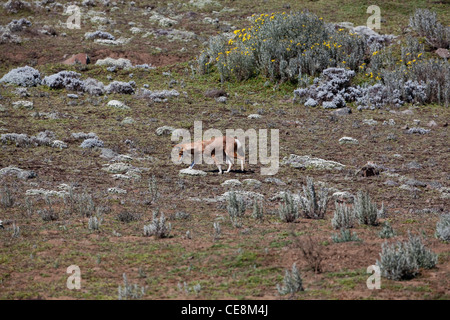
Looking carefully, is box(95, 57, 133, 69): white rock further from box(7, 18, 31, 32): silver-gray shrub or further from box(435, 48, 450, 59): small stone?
box(435, 48, 450, 59): small stone

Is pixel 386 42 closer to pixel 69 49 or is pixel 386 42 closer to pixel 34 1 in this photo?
pixel 69 49

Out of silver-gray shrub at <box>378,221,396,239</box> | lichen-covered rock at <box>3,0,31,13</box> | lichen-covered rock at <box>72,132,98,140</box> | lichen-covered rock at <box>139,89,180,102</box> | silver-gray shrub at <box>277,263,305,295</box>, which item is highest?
lichen-covered rock at <box>3,0,31,13</box>

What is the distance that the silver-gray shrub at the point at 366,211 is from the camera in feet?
34.6

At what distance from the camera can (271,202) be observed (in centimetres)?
1348

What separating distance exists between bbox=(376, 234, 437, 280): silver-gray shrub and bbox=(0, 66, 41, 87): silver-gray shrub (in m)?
21.8

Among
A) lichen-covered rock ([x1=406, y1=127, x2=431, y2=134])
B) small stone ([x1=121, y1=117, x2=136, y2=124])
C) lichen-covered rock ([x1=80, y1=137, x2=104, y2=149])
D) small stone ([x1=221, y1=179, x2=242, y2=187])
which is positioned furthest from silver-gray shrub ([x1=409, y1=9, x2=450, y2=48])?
lichen-covered rock ([x1=80, y1=137, x2=104, y2=149])

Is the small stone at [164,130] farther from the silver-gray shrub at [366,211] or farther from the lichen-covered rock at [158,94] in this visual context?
the silver-gray shrub at [366,211]

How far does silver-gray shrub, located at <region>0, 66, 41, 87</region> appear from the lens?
25.3 metres

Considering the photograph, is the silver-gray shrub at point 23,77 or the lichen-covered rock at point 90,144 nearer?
the lichen-covered rock at point 90,144

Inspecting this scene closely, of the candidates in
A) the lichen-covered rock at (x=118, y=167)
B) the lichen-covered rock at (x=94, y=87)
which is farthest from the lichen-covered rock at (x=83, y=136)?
the lichen-covered rock at (x=94, y=87)

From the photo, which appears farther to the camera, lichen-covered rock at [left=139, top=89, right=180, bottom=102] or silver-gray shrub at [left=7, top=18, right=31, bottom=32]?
silver-gray shrub at [left=7, top=18, right=31, bottom=32]

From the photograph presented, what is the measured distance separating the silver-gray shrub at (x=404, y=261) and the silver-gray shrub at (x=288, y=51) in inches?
725

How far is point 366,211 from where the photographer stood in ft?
34.7
